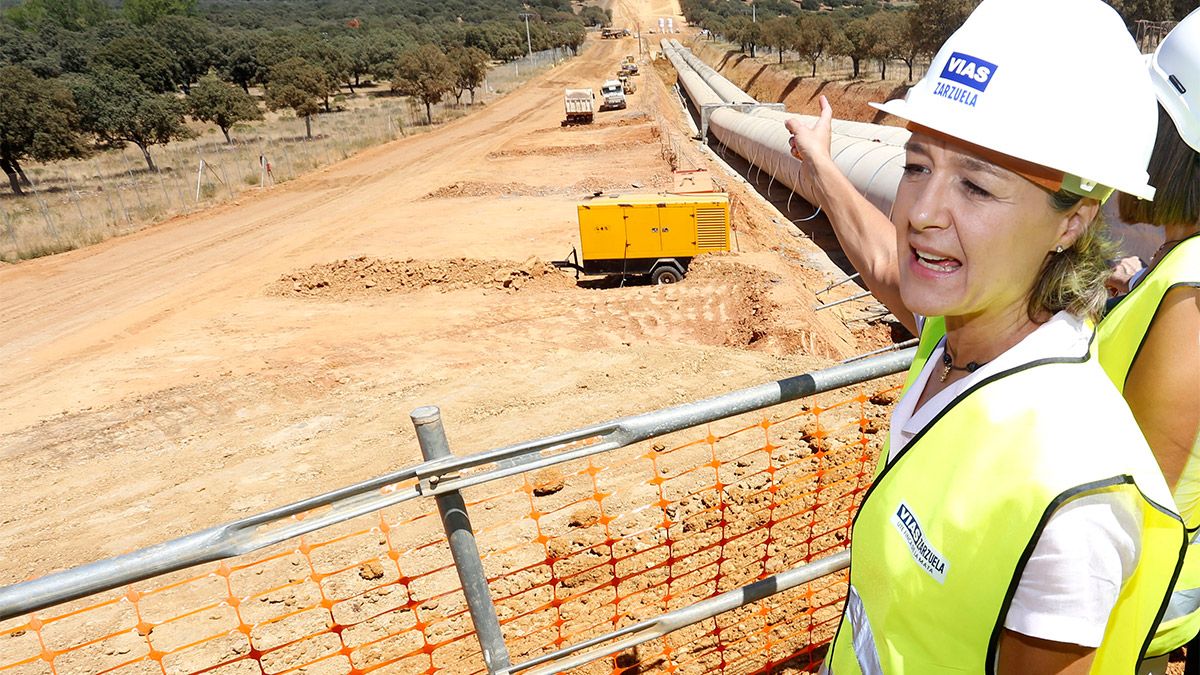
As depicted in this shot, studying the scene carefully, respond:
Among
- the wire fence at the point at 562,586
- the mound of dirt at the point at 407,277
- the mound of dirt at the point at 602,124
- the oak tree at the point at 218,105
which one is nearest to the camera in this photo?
the wire fence at the point at 562,586

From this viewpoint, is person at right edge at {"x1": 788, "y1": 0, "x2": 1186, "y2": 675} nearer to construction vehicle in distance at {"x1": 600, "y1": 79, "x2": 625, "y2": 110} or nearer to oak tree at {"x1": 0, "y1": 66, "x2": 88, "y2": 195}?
oak tree at {"x1": 0, "y1": 66, "x2": 88, "y2": 195}

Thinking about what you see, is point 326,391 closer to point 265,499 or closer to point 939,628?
point 265,499

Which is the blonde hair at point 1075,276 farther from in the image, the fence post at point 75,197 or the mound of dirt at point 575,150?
the mound of dirt at point 575,150

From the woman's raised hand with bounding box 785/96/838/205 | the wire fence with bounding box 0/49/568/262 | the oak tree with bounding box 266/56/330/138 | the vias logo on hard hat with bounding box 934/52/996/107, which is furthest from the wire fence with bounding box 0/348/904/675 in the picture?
the oak tree with bounding box 266/56/330/138

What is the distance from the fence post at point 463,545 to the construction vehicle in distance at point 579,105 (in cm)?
3905

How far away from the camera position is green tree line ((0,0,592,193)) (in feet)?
107

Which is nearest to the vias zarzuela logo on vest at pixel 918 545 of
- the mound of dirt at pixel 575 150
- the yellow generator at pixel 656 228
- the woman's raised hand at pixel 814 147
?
the woman's raised hand at pixel 814 147

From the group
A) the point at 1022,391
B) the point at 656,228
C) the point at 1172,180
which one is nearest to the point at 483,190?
the point at 656,228

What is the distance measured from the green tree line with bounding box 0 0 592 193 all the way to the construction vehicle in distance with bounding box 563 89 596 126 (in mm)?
10317

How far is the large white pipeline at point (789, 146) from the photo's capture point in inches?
575

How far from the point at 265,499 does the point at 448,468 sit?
6.73 metres

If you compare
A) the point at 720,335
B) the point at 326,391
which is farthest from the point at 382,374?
the point at 720,335

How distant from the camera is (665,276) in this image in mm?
15352

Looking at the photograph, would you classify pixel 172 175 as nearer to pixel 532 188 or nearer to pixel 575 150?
pixel 532 188
